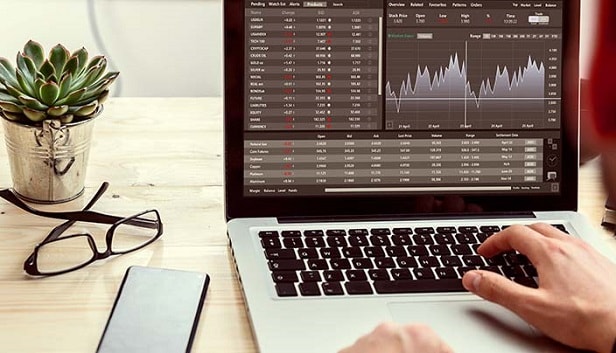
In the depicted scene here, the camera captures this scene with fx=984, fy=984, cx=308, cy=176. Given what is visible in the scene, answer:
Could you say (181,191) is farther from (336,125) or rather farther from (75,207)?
(336,125)

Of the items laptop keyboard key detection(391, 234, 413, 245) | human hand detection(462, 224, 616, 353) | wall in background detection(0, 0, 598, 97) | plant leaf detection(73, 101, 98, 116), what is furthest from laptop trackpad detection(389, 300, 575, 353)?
wall in background detection(0, 0, 598, 97)

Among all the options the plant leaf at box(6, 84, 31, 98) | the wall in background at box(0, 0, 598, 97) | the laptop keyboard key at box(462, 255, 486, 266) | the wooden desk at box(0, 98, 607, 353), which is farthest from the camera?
the wall in background at box(0, 0, 598, 97)

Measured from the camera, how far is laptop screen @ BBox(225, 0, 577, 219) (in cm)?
116

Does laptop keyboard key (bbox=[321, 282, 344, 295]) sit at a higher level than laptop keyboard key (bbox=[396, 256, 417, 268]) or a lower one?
lower

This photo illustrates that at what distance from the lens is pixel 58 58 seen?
122cm

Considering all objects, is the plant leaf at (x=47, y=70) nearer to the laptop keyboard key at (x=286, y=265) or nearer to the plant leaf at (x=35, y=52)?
the plant leaf at (x=35, y=52)

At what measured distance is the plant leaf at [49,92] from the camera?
115cm

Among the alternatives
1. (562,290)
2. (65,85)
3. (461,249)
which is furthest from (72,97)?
(562,290)

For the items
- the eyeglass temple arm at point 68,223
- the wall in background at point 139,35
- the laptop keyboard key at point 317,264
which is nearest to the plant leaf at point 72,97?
the eyeglass temple arm at point 68,223

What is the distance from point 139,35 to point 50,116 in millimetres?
1553

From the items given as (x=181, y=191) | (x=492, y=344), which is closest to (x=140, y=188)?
(x=181, y=191)

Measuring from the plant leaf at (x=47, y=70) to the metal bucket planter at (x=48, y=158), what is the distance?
7 cm

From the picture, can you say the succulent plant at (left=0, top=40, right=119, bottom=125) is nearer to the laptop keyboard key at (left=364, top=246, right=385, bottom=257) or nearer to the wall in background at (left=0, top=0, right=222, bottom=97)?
the laptop keyboard key at (left=364, top=246, right=385, bottom=257)

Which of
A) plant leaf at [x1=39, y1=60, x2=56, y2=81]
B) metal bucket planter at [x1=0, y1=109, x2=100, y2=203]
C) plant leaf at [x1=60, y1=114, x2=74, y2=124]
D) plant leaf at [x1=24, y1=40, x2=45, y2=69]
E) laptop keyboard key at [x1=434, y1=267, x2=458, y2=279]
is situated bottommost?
laptop keyboard key at [x1=434, y1=267, x2=458, y2=279]
